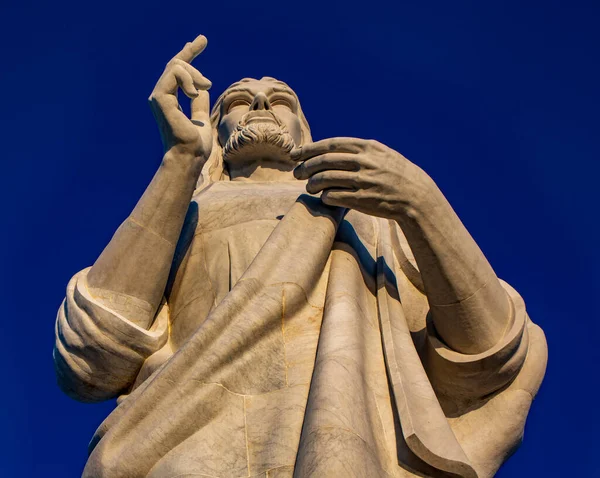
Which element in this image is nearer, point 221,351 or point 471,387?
point 221,351

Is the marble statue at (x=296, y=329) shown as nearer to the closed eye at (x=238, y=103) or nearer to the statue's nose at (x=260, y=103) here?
the statue's nose at (x=260, y=103)

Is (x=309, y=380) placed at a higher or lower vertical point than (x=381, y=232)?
lower

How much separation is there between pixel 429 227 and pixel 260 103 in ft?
9.41

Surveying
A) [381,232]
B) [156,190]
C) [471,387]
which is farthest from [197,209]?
[471,387]

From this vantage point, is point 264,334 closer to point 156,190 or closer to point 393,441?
point 393,441

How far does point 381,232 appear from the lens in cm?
905

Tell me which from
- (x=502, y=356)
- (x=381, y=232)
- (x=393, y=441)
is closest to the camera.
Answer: (x=393, y=441)

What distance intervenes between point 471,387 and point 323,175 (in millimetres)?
1881

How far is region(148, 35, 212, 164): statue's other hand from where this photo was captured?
8.34 meters

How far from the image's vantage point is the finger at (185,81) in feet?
27.7

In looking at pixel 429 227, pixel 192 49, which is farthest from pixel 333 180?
pixel 192 49

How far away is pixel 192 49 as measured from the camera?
8.91 m

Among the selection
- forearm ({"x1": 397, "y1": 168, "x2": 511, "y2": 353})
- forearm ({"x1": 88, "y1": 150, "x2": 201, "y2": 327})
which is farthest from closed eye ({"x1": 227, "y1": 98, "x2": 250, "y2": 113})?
forearm ({"x1": 397, "y1": 168, "x2": 511, "y2": 353})

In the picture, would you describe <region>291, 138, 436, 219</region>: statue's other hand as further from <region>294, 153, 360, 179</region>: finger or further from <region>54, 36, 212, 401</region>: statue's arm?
<region>54, 36, 212, 401</region>: statue's arm
